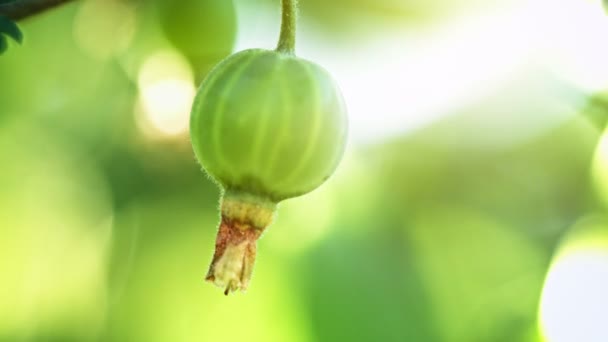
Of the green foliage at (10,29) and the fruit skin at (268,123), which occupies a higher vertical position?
the green foliage at (10,29)

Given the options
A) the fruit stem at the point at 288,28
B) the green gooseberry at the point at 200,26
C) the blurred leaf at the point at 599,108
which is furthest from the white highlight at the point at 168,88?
the blurred leaf at the point at 599,108

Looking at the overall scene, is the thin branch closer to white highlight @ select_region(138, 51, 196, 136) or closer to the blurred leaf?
white highlight @ select_region(138, 51, 196, 136)

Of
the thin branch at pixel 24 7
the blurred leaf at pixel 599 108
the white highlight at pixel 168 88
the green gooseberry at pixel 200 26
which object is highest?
the white highlight at pixel 168 88

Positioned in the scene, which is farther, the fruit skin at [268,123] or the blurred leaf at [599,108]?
the blurred leaf at [599,108]

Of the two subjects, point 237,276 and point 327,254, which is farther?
point 327,254

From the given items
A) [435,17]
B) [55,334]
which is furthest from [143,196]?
[435,17]

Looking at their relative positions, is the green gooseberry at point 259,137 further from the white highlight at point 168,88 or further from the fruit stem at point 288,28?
the white highlight at point 168,88

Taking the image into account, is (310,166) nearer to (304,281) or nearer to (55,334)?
(304,281)

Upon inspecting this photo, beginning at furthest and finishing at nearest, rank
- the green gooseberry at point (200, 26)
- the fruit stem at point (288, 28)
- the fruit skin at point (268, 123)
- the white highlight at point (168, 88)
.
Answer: the white highlight at point (168, 88)
the green gooseberry at point (200, 26)
the fruit stem at point (288, 28)
the fruit skin at point (268, 123)
